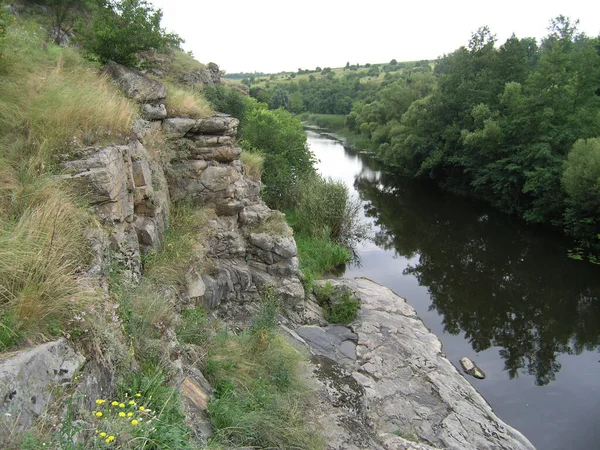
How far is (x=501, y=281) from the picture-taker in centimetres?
1675

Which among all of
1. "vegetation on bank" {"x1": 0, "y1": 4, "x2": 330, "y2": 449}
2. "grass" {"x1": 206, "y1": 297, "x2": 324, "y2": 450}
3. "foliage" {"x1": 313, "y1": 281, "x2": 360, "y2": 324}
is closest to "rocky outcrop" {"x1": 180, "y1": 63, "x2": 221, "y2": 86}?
"vegetation on bank" {"x1": 0, "y1": 4, "x2": 330, "y2": 449}

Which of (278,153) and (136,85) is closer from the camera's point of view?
(136,85)

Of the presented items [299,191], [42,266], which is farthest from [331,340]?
[299,191]

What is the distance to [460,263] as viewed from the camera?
18.6 metres

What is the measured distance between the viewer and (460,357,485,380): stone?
36.8 feet

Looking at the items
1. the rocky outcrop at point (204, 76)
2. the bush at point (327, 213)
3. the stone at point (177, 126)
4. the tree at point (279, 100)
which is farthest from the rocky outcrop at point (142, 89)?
the tree at point (279, 100)

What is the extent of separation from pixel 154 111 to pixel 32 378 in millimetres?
7846

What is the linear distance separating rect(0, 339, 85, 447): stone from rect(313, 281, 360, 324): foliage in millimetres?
8998

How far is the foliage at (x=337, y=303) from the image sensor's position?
11992 mm

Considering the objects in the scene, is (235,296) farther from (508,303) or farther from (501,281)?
(501,281)

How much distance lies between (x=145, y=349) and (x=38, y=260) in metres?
1.45

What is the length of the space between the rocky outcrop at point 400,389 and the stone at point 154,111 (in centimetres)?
625

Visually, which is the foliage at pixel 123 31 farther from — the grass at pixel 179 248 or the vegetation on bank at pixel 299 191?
the vegetation on bank at pixel 299 191

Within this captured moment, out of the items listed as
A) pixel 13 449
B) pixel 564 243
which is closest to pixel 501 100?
pixel 564 243
